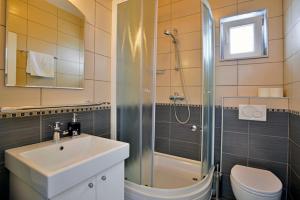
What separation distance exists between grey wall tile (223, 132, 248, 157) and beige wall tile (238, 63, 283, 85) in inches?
25.1

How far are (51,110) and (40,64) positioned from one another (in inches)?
13.6

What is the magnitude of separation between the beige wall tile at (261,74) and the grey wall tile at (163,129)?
1123mm

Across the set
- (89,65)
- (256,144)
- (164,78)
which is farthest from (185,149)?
(89,65)

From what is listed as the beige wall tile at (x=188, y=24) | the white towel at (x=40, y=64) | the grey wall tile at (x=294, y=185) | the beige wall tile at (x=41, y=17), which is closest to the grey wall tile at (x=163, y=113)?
the beige wall tile at (x=188, y=24)

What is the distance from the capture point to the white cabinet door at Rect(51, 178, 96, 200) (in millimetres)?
795

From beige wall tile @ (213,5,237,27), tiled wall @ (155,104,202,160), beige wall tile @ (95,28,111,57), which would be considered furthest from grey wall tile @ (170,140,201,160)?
beige wall tile @ (213,5,237,27)

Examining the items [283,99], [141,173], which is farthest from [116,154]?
[283,99]

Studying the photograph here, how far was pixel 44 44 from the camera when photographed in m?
1.19

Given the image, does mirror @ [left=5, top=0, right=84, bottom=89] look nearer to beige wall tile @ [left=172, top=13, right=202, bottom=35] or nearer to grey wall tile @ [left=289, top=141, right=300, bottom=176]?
beige wall tile @ [left=172, top=13, right=202, bottom=35]

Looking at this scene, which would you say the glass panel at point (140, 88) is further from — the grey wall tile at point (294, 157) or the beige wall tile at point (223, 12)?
the grey wall tile at point (294, 157)

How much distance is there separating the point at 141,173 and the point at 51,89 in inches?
38.5

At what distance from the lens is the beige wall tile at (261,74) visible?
1773 millimetres

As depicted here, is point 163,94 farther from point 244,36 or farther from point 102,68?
point 244,36

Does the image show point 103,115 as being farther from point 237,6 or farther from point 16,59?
point 237,6
